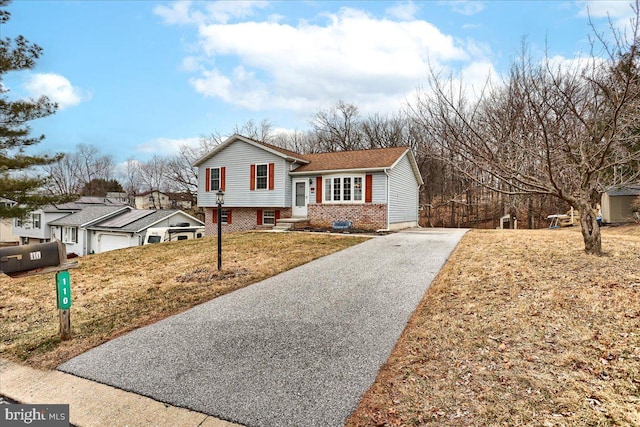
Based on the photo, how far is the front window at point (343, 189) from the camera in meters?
15.7

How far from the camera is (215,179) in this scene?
18.9 metres

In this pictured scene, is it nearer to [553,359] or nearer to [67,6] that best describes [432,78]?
[553,359]

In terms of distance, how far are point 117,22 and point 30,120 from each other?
5.50 meters

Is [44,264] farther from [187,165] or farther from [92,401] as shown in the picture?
[187,165]

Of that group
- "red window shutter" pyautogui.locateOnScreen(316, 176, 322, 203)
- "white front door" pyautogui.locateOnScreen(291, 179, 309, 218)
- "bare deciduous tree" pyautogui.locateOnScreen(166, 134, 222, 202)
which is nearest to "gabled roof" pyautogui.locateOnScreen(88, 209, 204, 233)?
"white front door" pyautogui.locateOnScreen(291, 179, 309, 218)

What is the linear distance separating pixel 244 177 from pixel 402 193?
8753mm

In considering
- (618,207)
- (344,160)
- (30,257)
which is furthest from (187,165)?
(618,207)

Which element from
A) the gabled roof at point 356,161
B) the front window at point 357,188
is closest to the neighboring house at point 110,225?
the gabled roof at point 356,161

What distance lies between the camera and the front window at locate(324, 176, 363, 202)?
1570 cm

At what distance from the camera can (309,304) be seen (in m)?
5.21

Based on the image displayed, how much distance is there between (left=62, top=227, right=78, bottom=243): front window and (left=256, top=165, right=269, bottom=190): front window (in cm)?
1877

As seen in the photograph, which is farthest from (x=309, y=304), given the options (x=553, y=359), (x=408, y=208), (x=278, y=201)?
(x=408, y=208)

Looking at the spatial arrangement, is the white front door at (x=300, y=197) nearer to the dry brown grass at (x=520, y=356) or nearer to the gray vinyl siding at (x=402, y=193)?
the gray vinyl siding at (x=402, y=193)

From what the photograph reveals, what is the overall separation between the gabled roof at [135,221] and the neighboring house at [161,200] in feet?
64.3
